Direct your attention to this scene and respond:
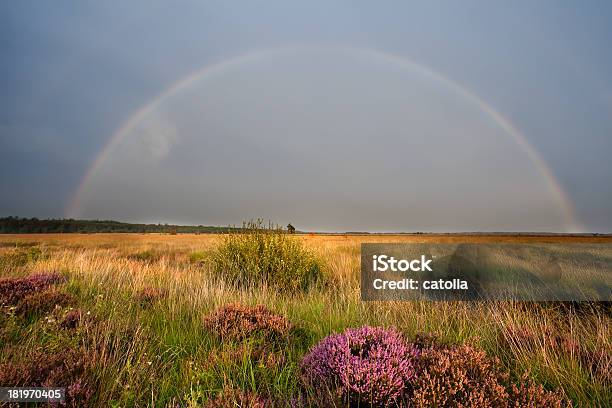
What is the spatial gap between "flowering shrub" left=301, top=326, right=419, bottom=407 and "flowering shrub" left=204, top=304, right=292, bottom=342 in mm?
1178

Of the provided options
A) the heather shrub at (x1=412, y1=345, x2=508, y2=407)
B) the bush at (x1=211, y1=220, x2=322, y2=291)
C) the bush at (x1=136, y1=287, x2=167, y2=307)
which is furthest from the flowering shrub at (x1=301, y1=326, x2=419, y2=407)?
the bush at (x1=211, y1=220, x2=322, y2=291)

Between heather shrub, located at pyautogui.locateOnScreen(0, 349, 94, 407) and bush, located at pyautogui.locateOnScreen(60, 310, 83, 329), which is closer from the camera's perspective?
heather shrub, located at pyautogui.locateOnScreen(0, 349, 94, 407)

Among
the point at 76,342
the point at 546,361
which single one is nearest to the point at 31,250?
the point at 76,342

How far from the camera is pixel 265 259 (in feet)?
34.5

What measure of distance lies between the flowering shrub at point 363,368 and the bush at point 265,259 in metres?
6.38

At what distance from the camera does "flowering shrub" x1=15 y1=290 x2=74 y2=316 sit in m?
5.39

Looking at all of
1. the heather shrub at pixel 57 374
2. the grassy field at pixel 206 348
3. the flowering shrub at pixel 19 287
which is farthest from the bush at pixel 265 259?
the heather shrub at pixel 57 374

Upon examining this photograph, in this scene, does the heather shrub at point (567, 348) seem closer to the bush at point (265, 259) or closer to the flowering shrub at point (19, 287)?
the bush at point (265, 259)

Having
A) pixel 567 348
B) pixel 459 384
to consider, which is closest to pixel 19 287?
pixel 459 384

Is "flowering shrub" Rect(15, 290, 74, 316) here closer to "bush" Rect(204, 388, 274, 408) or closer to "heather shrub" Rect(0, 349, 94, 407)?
"heather shrub" Rect(0, 349, 94, 407)

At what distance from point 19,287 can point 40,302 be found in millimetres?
1305

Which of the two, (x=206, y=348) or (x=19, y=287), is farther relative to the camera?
(x=19, y=287)

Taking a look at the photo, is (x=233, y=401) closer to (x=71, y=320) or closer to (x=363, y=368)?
(x=363, y=368)

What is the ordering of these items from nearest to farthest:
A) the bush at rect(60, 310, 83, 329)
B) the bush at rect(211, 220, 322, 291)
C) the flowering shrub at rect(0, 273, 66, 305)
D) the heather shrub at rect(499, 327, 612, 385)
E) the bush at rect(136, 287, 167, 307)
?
the heather shrub at rect(499, 327, 612, 385) < the bush at rect(60, 310, 83, 329) < the flowering shrub at rect(0, 273, 66, 305) < the bush at rect(136, 287, 167, 307) < the bush at rect(211, 220, 322, 291)
